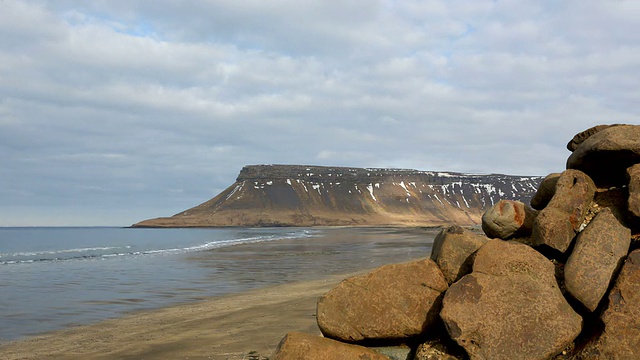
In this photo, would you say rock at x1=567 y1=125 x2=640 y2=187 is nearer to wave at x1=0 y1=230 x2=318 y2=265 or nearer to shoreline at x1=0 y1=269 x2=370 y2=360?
shoreline at x1=0 y1=269 x2=370 y2=360

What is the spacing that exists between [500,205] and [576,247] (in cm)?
189

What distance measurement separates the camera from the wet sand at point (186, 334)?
10812 millimetres

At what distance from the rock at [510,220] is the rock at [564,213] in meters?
0.65

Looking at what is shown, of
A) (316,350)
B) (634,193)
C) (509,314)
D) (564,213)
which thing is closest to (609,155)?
(634,193)

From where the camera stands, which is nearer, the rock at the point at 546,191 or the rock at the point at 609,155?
the rock at the point at 609,155

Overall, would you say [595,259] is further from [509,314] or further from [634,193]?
[509,314]

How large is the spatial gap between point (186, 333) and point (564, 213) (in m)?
8.94

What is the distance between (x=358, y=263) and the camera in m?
32.0

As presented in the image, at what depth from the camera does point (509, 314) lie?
6.97 meters

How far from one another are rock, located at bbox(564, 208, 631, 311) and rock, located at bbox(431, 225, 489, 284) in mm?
1433

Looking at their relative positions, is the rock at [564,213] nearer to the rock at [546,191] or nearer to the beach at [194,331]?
the rock at [546,191]

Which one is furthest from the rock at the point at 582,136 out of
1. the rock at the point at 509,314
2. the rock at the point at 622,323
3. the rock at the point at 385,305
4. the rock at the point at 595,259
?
the rock at the point at 385,305

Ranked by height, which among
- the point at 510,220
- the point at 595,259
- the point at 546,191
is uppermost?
the point at 546,191

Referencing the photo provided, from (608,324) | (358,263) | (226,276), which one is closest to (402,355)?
(608,324)
